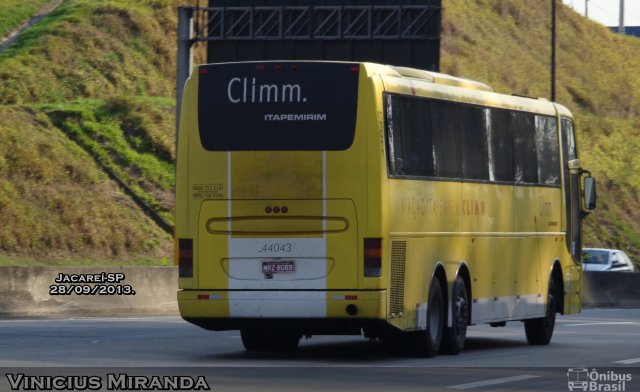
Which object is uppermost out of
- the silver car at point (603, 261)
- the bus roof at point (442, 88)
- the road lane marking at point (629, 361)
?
the bus roof at point (442, 88)

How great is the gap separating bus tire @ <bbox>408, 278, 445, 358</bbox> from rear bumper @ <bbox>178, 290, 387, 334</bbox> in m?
1.19

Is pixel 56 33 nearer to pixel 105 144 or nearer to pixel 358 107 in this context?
pixel 105 144

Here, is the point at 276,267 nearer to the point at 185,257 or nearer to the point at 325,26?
the point at 185,257

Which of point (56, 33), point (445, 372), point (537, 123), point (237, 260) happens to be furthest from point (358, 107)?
point (56, 33)

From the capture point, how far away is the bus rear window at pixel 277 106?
18641mm

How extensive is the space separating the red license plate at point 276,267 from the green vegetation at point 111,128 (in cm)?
2558

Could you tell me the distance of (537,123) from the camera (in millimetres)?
23859

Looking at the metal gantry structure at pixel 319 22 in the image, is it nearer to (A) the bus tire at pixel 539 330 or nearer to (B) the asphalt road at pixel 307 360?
(B) the asphalt road at pixel 307 360

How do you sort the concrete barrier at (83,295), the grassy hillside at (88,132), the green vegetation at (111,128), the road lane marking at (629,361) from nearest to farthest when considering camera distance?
the road lane marking at (629,361), the concrete barrier at (83,295), the grassy hillside at (88,132), the green vegetation at (111,128)

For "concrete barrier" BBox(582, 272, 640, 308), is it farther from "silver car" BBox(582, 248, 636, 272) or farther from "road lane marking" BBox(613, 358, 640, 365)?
"road lane marking" BBox(613, 358, 640, 365)

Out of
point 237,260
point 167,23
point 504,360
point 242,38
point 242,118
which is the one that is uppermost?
point 167,23

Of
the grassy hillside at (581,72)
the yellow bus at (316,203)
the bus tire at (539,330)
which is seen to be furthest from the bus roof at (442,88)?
the grassy hillside at (581,72)

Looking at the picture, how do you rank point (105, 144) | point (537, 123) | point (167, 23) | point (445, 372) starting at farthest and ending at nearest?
point (167, 23) < point (105, 144) < point (537, 123) < point (445, 372)

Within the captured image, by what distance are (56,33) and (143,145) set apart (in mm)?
8581
